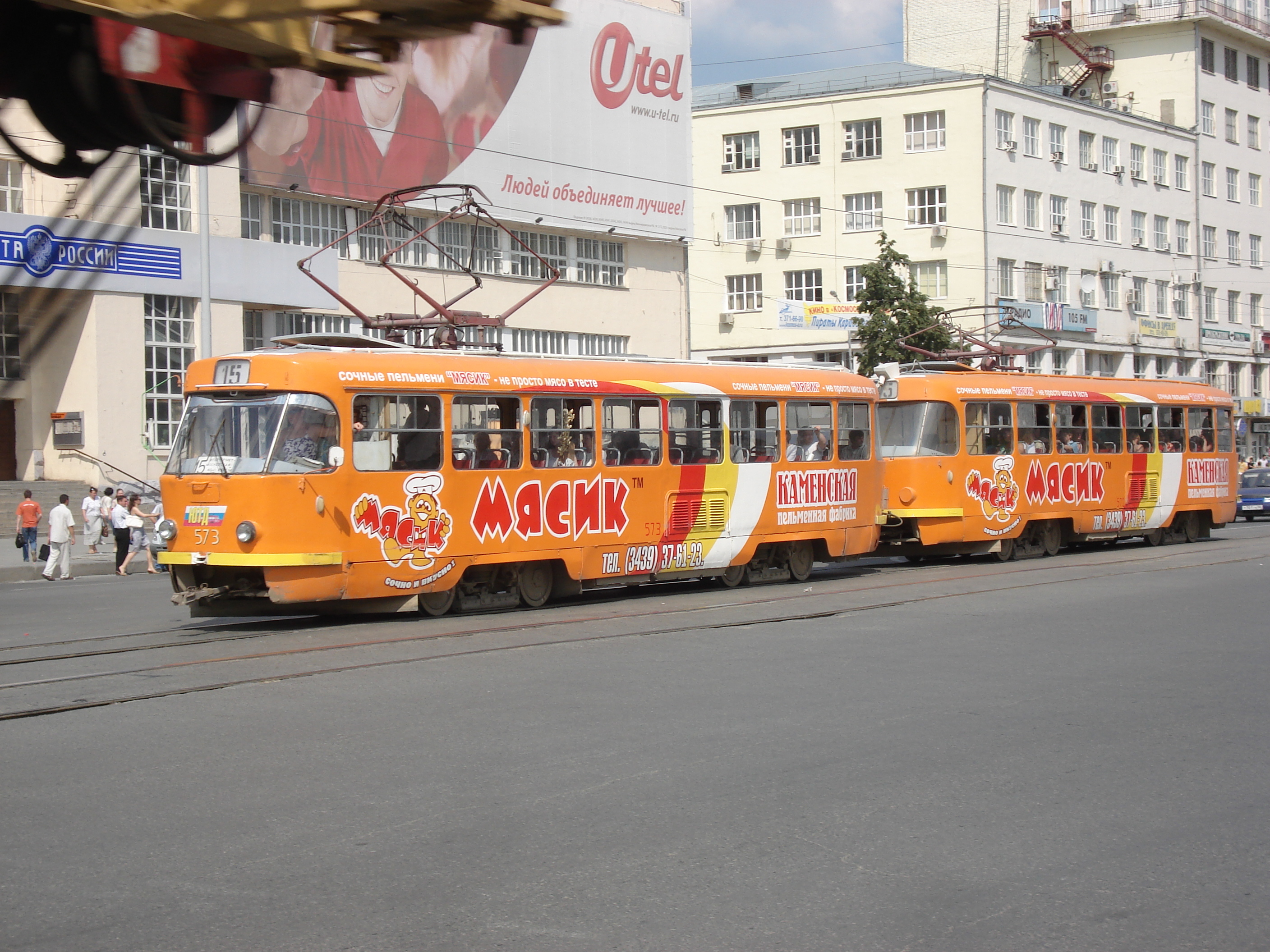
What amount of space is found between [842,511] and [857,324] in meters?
18.5

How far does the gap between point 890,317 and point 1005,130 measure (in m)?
20.0

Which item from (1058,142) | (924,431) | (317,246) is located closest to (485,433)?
(924,431)

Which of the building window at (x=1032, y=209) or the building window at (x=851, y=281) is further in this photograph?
the building window at (x=851, y=281)

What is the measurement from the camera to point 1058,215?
2200 inches

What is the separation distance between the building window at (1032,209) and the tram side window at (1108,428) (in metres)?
30.2

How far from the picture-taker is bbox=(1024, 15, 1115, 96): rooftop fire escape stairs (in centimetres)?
6378

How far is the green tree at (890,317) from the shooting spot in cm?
3562

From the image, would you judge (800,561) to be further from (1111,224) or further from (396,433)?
(1111,224)

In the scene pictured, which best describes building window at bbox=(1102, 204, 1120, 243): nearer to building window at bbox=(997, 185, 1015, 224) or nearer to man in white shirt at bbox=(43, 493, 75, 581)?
building window at bbox=(997, 185, 1015, 224)

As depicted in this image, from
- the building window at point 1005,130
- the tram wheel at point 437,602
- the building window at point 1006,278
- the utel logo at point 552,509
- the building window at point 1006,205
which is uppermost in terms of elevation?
the building window at point 1005,130

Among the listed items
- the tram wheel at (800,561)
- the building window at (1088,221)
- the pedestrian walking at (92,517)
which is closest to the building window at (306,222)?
the pedestrian walking at (92,517)

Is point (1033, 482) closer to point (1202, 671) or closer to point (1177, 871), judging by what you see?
point (1202, 671)

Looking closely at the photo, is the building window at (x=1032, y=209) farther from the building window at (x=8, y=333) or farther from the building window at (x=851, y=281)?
the building window at (x=8, y=333)

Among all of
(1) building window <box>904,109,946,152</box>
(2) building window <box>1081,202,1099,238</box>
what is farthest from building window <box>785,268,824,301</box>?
(2) building window <box>1081,202,1099,238</box>
